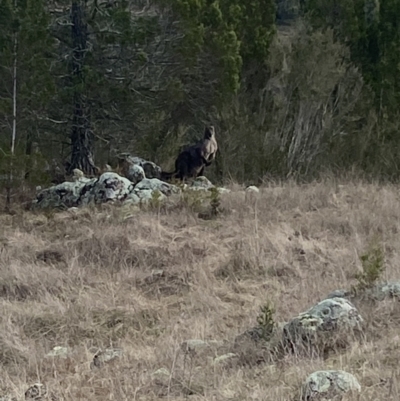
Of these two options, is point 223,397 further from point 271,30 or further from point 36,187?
point 271,30

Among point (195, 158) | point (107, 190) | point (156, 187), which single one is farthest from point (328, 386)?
point (195, 158)

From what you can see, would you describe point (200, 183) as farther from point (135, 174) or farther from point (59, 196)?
point (59, 196)

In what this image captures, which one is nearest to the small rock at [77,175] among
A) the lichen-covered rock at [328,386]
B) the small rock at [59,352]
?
the small rock at [59,352]

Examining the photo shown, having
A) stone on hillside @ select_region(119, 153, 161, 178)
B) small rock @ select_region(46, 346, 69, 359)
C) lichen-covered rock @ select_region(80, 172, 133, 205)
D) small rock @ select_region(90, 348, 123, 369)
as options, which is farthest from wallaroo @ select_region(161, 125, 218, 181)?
small rock @ select_region(90, 348, 123, 369)

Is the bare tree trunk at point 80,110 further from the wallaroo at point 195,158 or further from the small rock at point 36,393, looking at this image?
the small rock at point 36,393

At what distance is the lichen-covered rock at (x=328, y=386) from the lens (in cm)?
391

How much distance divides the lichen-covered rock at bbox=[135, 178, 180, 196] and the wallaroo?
130 cm

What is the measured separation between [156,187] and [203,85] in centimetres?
366

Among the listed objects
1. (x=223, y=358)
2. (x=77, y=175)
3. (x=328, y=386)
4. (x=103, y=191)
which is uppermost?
(x=328, y=386)

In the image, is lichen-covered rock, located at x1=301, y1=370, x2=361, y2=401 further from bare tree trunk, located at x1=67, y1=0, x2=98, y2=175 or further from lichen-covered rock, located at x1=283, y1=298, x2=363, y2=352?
bare tree trunk, located at x1=67, y1=0, x2=98, y2=175

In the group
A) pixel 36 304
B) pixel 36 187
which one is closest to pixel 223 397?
pixel 36 304

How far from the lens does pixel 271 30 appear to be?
16.1 meters

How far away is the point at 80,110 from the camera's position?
46.1ft

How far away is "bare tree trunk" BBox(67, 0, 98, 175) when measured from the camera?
13594 millimetres
